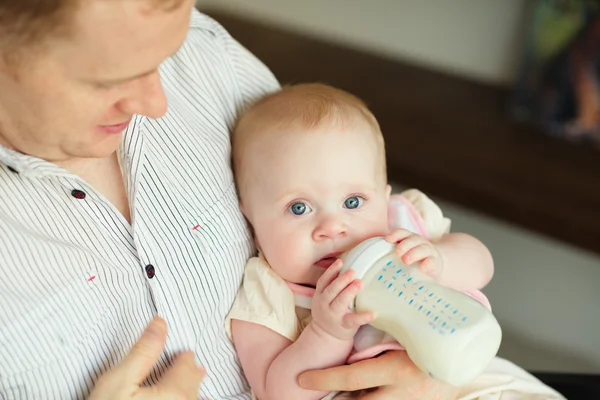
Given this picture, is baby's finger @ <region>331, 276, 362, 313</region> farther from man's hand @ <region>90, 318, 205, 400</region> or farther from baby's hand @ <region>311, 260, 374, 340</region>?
man's hand @ <region>90, 318, 205, 400</region>

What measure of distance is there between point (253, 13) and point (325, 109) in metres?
1.54

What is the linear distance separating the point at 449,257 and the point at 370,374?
0.78 feet

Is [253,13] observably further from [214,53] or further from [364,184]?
[364,184]

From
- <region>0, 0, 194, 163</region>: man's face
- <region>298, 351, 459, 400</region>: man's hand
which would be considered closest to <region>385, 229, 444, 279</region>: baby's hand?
<region>298, 351, 459, 400</region>: man's hand

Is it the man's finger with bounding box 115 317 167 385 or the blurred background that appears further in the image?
the blurred background

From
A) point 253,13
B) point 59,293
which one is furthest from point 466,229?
point 59,293

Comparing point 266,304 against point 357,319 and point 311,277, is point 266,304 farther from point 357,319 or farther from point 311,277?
point 357,319

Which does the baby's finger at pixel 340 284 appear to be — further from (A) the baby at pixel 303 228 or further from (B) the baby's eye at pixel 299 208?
(B) the baby's eye at pixel 299 208

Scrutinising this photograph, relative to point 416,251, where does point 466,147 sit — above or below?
below

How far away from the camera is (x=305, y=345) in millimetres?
943

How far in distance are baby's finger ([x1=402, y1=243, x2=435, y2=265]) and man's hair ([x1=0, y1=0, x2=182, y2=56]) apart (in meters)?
0.41

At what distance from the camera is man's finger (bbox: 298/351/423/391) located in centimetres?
91

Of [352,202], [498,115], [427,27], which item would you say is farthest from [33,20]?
[427,27]

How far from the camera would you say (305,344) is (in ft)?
3.10
